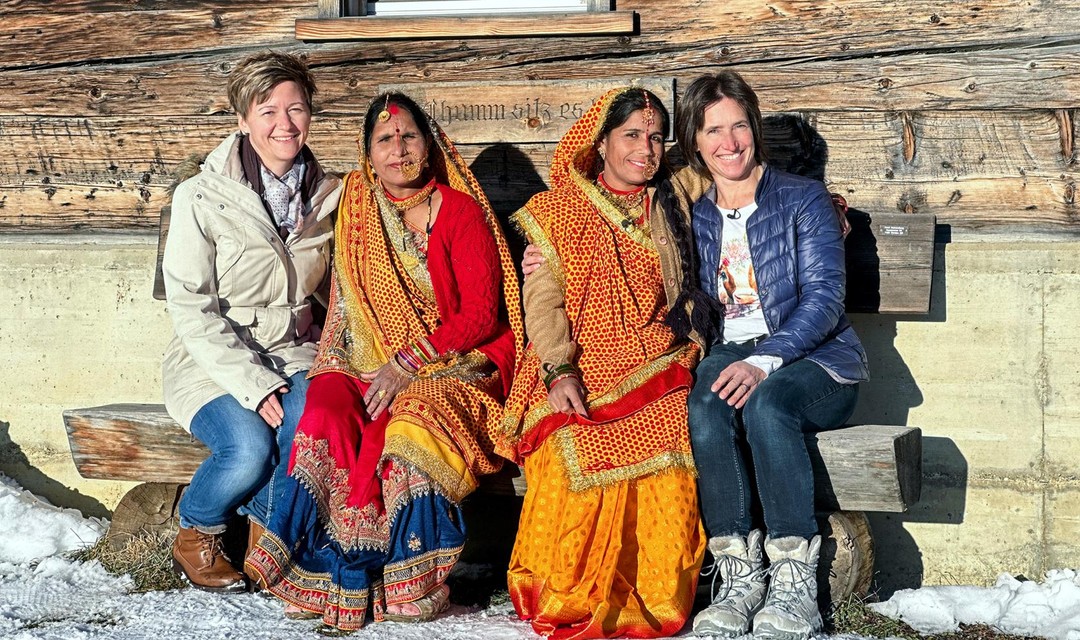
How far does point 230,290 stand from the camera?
14.2 ft

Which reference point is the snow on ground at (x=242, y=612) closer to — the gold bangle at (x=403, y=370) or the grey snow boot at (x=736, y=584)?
the grey snow boot at (x=736, y=584)

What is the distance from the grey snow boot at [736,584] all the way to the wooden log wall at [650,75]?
1495mm

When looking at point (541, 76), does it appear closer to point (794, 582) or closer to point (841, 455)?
point (841, 455)

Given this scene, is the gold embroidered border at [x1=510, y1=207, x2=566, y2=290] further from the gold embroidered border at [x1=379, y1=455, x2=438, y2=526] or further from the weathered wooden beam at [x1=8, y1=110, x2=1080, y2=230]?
the gold embroidered border at [x1=379, y1=455, x2=438, y2=526]

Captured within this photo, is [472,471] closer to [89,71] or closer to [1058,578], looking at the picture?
[1058,578]

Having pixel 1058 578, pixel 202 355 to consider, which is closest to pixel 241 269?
pixel 202 355

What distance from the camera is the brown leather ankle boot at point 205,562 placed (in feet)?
13.8

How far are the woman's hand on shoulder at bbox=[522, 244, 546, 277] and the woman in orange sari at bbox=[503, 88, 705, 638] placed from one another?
31mm

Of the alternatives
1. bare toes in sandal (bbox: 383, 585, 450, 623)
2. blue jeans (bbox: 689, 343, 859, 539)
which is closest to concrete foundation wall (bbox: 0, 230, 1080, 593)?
blue jeans (bbox: 689, 343, 859, 539)

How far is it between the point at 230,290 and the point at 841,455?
2081 millimetres

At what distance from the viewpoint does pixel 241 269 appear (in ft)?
14.1

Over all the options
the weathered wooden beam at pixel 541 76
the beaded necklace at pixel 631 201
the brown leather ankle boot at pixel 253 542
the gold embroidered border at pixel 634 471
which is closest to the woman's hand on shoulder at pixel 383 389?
the brown leather ankle boot at pixel 253 542

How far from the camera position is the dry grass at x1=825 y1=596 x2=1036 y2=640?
12.8 ft

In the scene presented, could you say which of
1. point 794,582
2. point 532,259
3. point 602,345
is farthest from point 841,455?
point 532,259
